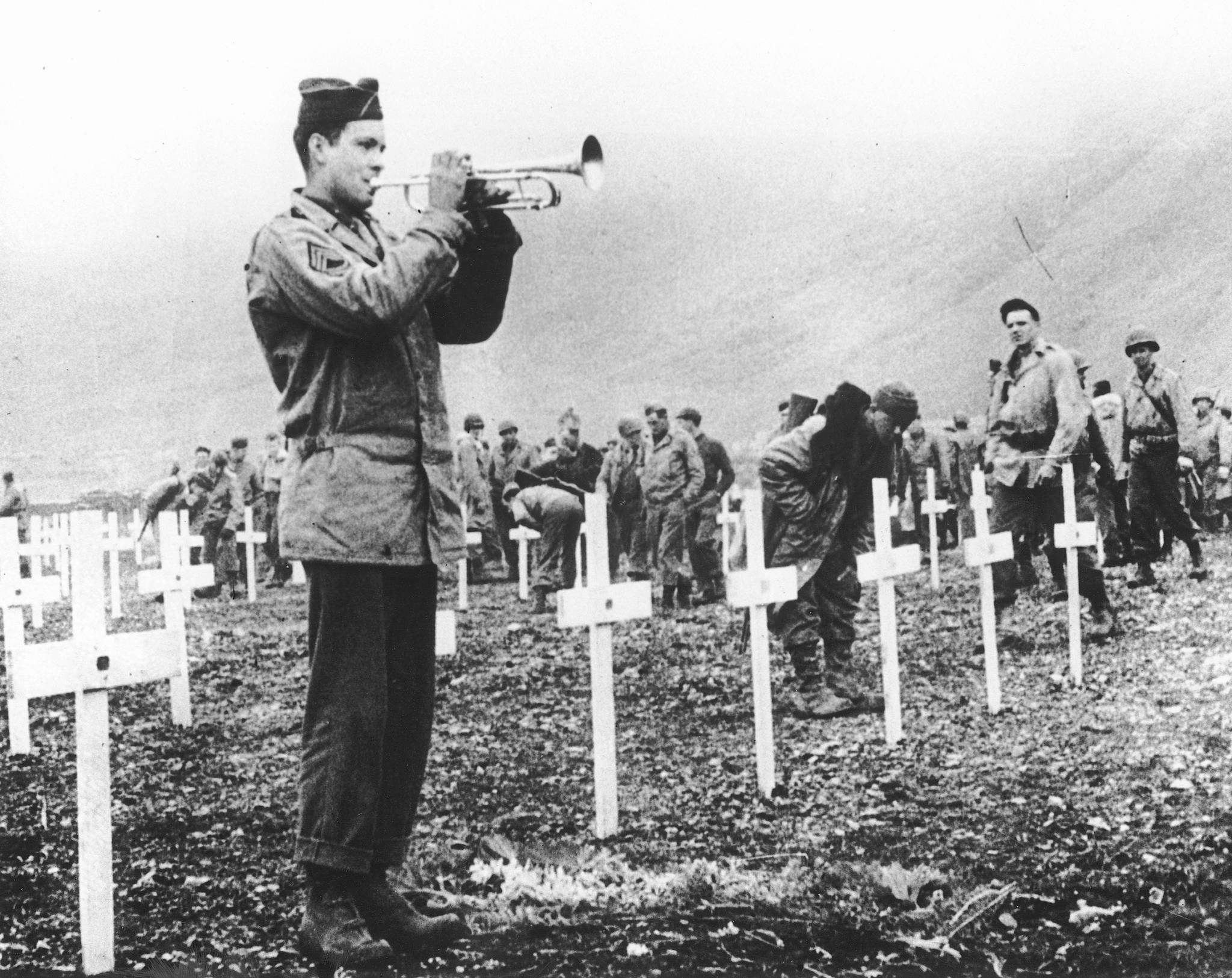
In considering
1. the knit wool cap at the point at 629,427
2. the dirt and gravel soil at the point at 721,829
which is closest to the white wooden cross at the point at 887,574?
the dirt and gravel soil at the point at 721,829

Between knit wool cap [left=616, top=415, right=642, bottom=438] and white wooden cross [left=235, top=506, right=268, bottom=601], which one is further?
knit wool cap [left=616, top=415, right=642, bottom=438]

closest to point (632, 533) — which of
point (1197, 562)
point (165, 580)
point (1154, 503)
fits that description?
point (1154, 503)

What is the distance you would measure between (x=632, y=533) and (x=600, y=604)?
9042 millimetres

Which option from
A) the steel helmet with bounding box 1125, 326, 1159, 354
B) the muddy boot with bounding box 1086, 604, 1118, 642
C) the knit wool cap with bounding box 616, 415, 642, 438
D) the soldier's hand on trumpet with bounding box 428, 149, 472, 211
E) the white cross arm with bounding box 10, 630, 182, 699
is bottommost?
the muddy boot with bounding box 1086, 604, 1118, 642

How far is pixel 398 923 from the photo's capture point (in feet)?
10.2

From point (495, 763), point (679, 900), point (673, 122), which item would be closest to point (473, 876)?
point (679, 900)

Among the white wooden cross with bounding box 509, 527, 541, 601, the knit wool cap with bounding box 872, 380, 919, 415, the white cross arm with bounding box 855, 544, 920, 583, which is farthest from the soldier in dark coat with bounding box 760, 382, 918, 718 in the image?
the white wooden cross with bounding box 509, 527, 541, 601

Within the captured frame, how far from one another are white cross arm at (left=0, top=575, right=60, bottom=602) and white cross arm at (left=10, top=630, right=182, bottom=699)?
284cm

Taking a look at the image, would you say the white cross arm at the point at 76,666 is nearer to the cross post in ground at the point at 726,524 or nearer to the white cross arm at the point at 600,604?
the white cross arm at the point at 600,604

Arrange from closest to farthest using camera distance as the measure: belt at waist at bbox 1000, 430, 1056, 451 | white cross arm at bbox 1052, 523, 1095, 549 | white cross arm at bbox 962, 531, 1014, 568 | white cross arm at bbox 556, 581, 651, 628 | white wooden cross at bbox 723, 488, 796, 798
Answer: white cross arm at bbox 556, 581, 651, 628, white wooden cross at bbox 723, 488, 796, 798, white cross arm at bbox 962, 531, 1014, 568, white cross arm at bbox 1052, 523, 1095, 549, belt at waist at bbox 1000, 430, 1056, 451

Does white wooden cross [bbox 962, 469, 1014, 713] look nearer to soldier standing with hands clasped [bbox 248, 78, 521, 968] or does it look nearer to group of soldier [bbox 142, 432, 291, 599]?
soldier standing with hands clasped [bbox 248, 78, 521, 968]

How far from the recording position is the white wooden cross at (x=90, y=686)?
3002 millimetres

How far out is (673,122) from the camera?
578cm

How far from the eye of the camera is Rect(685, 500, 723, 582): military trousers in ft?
41.2
